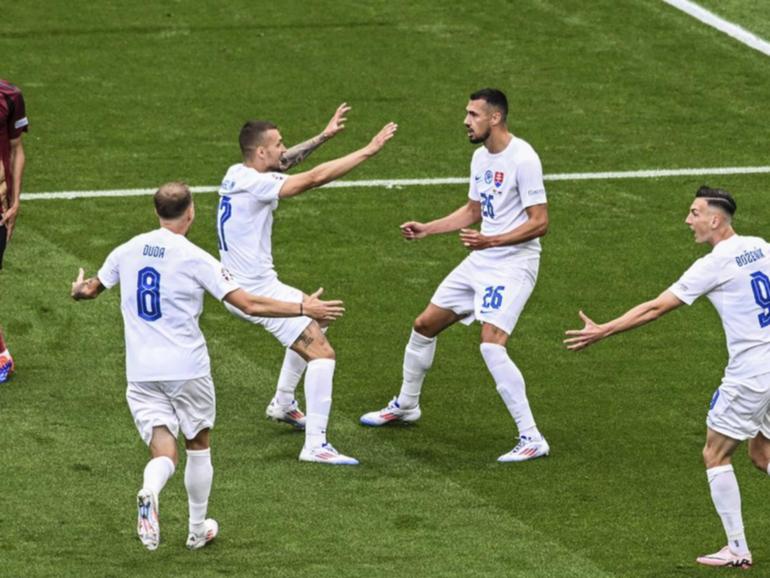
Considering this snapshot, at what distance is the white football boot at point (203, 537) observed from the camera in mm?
12406

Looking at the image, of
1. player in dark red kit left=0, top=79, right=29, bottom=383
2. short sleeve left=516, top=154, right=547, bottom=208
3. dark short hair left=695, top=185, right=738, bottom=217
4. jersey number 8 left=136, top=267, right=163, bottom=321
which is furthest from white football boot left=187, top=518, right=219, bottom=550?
player in dark red kit left=0, top=79, right=29, bottom=383

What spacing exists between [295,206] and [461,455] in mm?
6820

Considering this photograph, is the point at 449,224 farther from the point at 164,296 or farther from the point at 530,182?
the point at 164,296

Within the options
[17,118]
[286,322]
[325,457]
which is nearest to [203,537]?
[325,457]

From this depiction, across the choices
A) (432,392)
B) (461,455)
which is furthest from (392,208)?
(461,455)

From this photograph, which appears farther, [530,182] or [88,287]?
[530,182]

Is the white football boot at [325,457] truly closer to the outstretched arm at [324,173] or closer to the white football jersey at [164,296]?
the outstretched arm at [324,173]

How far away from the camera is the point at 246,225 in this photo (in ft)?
47.4

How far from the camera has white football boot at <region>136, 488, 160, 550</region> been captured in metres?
11.6

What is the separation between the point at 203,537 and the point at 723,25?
52.7 ft

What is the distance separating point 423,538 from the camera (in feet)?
41.5

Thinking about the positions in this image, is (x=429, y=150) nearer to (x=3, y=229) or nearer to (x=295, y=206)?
(x=295, y=206)

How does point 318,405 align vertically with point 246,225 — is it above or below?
below

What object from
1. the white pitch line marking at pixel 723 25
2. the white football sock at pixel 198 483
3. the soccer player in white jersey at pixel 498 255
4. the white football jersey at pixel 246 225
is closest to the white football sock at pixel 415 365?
the soccer player in white jersey at pixel 498 255
